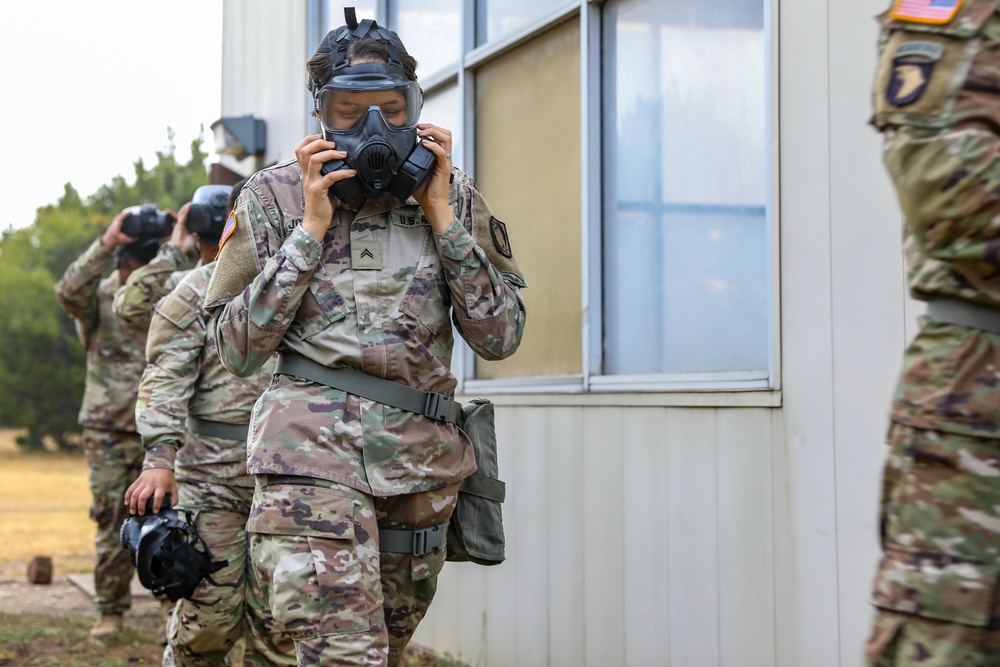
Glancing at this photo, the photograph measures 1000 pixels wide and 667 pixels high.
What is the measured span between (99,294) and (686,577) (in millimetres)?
4919

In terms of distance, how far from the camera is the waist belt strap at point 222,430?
481cm

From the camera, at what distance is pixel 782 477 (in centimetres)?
393

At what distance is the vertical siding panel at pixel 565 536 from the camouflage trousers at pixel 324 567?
5.94 ft

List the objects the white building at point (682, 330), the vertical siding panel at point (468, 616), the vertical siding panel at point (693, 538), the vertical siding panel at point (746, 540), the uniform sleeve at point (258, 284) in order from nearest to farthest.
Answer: the uniform sleeve at point (258, 284)
the white building at point (682, 330)
the vertical siding panel at point (746, 540)
the vertical siding panel at point (693, 538)
the vertical siding panel at point (468, 616)

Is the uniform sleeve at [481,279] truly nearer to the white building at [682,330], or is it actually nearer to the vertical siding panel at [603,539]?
the white building at [682,330]

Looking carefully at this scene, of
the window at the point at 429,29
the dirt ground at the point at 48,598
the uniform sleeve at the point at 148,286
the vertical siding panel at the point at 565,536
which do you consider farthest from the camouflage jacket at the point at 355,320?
the dirt ground at the point at 48,598

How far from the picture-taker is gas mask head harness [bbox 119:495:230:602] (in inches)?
168

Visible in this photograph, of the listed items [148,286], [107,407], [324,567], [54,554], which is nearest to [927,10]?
[324,567]

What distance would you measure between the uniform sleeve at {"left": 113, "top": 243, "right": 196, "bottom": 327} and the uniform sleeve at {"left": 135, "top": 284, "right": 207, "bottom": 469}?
1.57 metres

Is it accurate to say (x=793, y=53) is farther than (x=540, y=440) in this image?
No

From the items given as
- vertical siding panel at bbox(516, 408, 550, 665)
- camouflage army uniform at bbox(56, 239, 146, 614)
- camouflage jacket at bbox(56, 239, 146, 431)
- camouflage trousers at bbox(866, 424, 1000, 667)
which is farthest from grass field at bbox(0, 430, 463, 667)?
camouflage trousers at bbox(866, 424, 1000, 667)

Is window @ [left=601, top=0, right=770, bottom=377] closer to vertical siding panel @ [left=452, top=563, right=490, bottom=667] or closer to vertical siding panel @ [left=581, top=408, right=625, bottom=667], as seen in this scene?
vertical siding panel @ [left=581, top=408, right=625, bottom=667]

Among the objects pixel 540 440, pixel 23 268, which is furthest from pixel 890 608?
pixel 23 268

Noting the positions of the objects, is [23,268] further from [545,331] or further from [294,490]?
[294,490]
